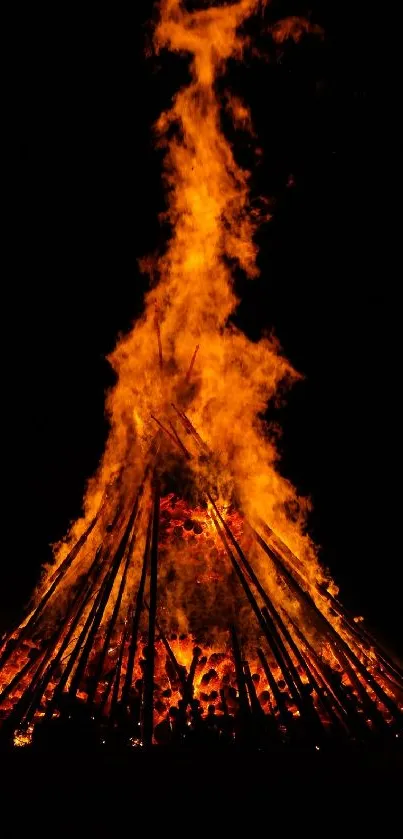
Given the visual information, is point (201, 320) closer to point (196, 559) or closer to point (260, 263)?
point (260, 263)

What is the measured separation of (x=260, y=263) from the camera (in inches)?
225

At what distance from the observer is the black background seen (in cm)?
474

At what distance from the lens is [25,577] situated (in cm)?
520

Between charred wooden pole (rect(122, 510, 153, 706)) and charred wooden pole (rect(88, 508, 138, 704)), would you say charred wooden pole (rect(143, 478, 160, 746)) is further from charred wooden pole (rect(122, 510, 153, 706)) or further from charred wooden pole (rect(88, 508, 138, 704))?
charred wooden pole (rect(88, 508, 138, 704))

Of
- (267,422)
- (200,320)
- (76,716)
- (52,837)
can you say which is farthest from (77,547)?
(267,422)

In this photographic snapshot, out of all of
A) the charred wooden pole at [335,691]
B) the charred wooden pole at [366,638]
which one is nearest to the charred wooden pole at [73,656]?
the charred wooden pole at [335,691]

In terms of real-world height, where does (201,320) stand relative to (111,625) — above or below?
above

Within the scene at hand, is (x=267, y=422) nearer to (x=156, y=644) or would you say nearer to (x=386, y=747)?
(x=156, y=644)

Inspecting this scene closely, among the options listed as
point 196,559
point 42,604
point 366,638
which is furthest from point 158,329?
point 366,638

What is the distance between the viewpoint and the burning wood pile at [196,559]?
9.38ft

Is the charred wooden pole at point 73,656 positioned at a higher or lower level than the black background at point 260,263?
lower

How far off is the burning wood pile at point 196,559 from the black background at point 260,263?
28cm

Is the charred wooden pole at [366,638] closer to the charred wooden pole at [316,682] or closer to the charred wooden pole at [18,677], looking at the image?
the charred wooden pole at [316,682]

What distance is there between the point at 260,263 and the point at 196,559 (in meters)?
3.15
